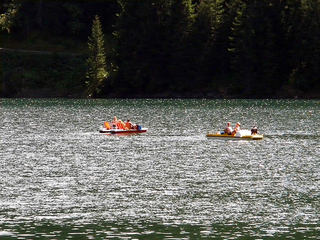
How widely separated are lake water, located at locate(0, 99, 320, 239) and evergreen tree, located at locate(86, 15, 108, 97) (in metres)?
59.9

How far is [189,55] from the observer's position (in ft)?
575

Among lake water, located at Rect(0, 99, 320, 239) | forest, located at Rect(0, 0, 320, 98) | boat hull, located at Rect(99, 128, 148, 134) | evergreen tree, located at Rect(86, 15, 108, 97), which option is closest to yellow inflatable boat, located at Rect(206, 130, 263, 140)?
lake water, located at Rect(0, 99, 320, 239)

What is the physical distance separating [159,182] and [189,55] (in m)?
118

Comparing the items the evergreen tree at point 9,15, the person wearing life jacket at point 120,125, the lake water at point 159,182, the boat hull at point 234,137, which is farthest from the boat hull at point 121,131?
the evergreen tree at point 9,15

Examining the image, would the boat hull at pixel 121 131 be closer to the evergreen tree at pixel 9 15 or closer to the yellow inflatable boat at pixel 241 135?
the yellow inflatable boat at pixel 241 135

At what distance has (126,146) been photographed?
277 ft

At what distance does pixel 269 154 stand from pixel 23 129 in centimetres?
3624

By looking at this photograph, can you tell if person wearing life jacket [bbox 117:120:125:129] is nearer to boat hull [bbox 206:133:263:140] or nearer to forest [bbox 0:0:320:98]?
boat hull [bbox 206:133:263:140]

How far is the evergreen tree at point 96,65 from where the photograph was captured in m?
173

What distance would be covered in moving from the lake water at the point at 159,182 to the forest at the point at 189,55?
54.2 m

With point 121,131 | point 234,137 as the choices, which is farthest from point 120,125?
point 234,137

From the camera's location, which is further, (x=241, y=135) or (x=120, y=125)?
(x=120, y=125)

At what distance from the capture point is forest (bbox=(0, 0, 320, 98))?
166 meters

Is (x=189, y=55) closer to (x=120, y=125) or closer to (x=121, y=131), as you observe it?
(x=121, y=131)
